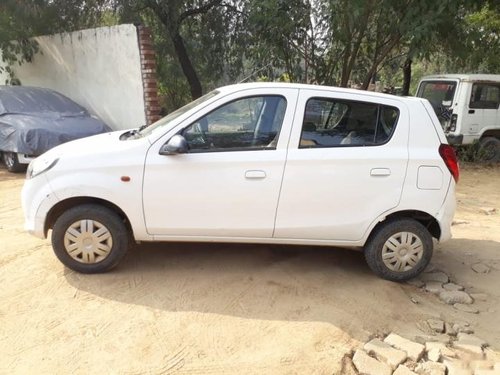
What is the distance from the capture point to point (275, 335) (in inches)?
133

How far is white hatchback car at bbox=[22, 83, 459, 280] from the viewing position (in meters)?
3.89

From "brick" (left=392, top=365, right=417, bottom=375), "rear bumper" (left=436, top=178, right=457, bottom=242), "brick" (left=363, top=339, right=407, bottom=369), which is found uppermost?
"rear bumper" (left=436, top=178, right=457, bottom=242)

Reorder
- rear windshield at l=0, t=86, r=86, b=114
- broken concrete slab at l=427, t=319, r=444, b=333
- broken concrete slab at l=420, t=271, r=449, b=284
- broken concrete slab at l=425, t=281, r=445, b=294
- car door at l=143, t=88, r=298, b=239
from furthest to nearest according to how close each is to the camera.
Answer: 1. rear windshield at l=0, t=86, r=86, b=114
2. broken concrete slab at l=420, t=271, r=449, b=284
3. broken concrete slab at l=425, t=281, r=445, b=294
4. car door at l=143, t=88, r=298, b=239
5. broken concrete slab at l=427, t=319, r=444, b=333

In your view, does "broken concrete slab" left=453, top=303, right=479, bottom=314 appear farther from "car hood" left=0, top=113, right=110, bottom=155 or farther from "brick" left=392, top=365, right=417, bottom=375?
"car hood" left=0, top=113, right=110, bottom=155

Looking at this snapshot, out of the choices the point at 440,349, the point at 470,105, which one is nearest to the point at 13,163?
the point at 440,349

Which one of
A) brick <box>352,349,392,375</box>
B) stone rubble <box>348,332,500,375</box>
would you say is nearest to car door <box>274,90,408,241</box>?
stone rubble <box>348,332,500,375</box>

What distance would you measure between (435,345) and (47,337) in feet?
8.70

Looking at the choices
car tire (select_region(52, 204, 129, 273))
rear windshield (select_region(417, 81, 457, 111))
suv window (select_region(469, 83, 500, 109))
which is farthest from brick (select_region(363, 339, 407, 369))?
suv window (select_region(469, 83, 500, 109))

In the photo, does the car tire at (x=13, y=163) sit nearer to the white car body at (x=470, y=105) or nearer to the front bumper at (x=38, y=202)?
the front bumper at (x=38, y=202)

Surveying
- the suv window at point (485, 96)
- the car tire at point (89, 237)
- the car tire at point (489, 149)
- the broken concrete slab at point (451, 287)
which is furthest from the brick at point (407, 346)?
the car tire at point (489, 149)

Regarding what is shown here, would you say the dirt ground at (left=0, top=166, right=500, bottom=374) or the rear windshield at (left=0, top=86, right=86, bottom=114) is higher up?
the rear windshield at (left=0, top=86, right=86, bottom=114)

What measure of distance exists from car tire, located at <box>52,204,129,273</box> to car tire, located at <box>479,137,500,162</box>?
9313 millimetres

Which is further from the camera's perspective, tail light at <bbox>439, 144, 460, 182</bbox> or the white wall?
the white wall

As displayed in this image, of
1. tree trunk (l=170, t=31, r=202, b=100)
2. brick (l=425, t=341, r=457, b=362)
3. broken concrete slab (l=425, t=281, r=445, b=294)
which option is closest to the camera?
brick (l=425, t=341, r=457, b=362)
